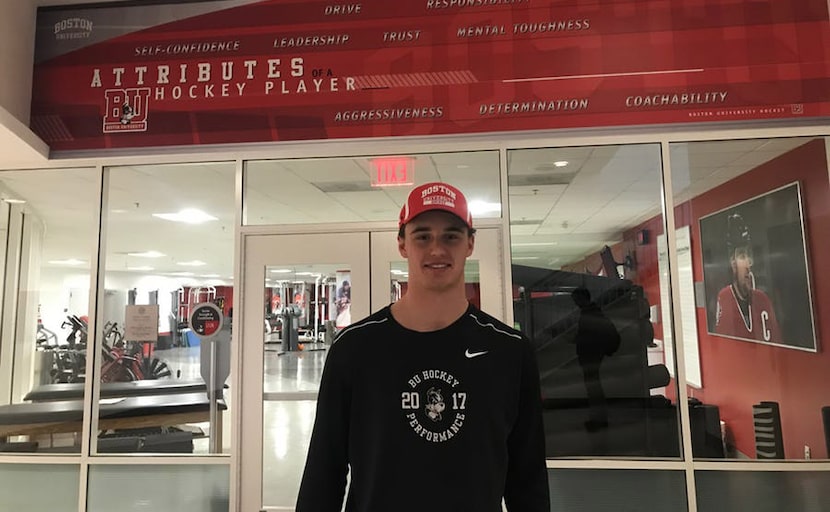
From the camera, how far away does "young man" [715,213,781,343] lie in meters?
3.24

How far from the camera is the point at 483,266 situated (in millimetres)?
3107

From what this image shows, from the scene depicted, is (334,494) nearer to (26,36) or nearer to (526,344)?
(526,344)

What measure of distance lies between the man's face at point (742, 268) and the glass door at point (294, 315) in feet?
5.24

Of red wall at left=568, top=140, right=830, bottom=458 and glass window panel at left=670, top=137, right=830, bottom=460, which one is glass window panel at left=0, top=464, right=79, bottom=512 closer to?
red wall at left=568, top=140, right=830, bottom=458

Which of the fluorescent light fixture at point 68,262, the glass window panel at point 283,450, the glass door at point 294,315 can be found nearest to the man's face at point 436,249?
the glass door at point 294,315

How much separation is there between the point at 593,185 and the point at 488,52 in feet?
4.70

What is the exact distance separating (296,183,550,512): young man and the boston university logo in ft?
9.47

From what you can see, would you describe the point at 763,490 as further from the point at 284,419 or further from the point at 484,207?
the point at 284,419

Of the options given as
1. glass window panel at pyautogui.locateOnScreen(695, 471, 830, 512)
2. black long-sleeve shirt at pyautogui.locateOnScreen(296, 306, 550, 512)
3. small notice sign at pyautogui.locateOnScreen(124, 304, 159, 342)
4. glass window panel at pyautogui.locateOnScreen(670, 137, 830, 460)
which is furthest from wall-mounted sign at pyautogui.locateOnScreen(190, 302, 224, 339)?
glass window panel at pyautogui.locateOnScreen(695, 471, 830, 512)

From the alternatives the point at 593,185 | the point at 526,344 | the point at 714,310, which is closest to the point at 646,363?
the point at 714,310

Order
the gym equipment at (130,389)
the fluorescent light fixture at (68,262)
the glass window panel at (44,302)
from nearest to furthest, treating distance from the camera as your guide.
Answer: the glass window panel at (44,302) → the fluorescent light fixture at (68,262) → the gym equipment at (130,389)

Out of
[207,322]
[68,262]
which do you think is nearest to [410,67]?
[207,322]

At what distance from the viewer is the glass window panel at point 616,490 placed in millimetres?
2865

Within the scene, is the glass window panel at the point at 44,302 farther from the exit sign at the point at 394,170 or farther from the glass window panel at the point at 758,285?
the glass window panel at the point at 758,285
